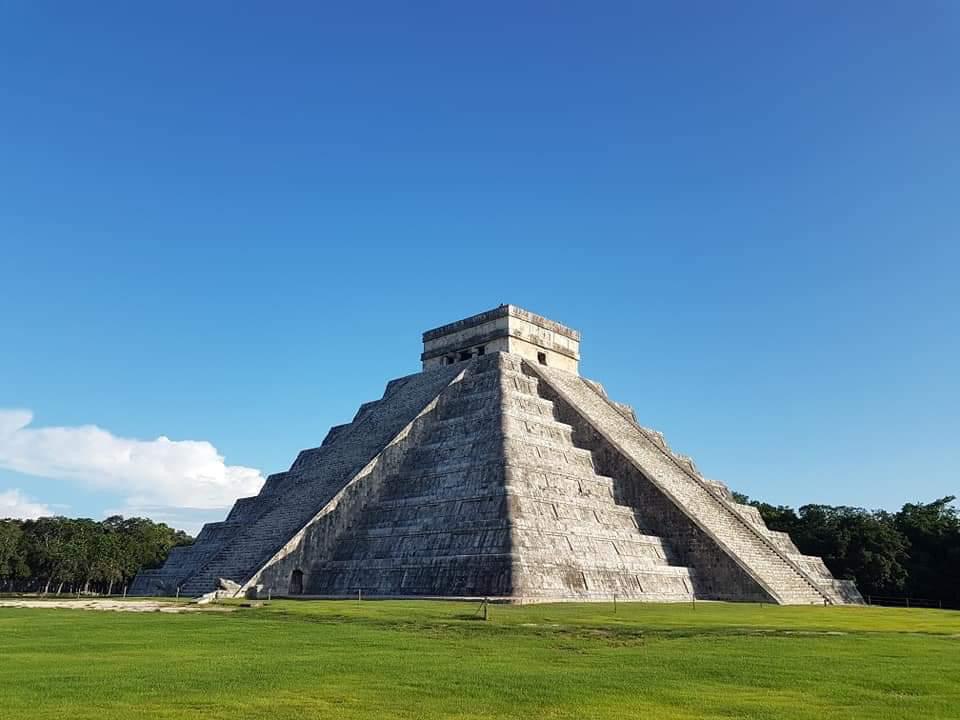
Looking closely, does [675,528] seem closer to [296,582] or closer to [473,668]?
[296,582]

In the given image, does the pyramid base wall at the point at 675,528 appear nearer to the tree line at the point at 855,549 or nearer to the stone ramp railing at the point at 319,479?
the stone ramp railing at the point at 319,479

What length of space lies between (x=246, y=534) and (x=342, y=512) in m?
4.90

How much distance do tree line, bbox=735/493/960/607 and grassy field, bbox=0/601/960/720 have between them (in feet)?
80.1

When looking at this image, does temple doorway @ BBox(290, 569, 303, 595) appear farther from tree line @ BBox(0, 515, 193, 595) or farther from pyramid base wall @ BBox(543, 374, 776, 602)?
tree line @ BBox(0, 515, 193, 595)

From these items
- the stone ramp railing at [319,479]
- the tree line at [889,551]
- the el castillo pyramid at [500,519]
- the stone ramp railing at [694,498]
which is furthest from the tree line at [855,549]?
the stone ramp railing at [319,479]

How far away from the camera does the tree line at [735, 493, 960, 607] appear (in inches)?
1537

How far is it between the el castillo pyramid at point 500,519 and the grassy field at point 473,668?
8.10 meters

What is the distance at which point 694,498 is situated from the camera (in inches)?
1267

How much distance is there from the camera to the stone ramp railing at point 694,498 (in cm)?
2759

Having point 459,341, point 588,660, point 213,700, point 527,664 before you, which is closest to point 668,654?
point 588,660

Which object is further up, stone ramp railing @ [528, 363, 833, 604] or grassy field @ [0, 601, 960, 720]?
stone ramp railing @ [528, 363, 833, 604]

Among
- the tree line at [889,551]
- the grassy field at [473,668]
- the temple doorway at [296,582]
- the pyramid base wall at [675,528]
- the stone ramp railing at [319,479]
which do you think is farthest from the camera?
the tree line at [889,551]

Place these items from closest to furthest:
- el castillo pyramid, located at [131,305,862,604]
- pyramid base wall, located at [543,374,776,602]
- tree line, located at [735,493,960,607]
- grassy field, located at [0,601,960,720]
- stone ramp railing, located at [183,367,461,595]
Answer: grassy field, located at [0,601,960,720]
el castillo pyramid, located at [131,305,862,604]
pyramid base wall, located at [543,374,776,602]
stone ramp railing, located at [183,367,461,595]
tree line, located at [735,493,960,607]

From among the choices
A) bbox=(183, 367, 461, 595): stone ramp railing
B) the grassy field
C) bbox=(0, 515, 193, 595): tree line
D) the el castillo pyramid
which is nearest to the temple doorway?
the el castillo pyramid
